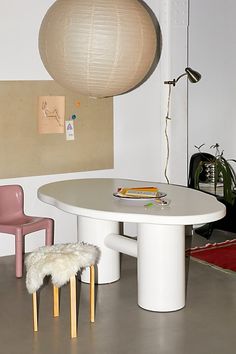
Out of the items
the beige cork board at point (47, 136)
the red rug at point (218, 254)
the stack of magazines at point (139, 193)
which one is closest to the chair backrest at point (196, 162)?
the red rug at point (218, 254)

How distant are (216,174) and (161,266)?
203 cm

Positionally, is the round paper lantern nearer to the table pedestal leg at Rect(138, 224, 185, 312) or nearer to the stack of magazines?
the stack of magazines

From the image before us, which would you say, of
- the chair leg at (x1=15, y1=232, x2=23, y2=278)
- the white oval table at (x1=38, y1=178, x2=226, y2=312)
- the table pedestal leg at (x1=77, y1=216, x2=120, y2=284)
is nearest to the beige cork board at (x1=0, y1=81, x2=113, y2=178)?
the chair leg at (x1=15, y1=232, x2=23, y2=278)

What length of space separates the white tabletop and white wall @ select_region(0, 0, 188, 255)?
74cm

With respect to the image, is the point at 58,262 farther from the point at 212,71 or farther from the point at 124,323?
the point at 212,71

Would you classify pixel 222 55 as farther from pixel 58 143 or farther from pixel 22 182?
pixel 22 182

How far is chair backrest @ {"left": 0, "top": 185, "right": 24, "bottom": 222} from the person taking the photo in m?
4.74

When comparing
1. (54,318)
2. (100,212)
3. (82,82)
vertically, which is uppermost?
(82,82)

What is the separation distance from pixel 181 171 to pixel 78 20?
2355 millimetres

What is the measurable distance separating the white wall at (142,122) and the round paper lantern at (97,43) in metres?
1.23

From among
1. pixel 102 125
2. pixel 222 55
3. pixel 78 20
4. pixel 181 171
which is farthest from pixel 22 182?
pixel 222 55

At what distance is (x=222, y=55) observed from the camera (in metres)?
6.09

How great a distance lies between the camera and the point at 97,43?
346cm

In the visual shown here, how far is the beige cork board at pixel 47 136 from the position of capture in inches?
190
